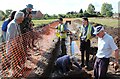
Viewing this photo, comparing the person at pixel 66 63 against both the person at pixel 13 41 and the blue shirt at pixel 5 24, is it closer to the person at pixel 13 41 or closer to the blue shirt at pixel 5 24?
the person at pixel 13 41

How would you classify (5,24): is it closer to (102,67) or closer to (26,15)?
(26,15)

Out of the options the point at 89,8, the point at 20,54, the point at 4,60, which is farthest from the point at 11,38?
the point at 89,8

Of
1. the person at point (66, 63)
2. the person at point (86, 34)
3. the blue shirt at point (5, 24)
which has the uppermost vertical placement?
the blue shirt at point (5, 24)

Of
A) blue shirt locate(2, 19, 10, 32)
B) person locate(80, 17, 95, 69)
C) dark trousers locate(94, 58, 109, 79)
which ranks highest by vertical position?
blue shirt locate(2, 19, 10, 32)

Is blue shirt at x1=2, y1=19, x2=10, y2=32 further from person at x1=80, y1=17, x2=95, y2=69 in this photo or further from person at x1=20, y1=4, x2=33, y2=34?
person at x1=80, y1=17, x2=95, y2=69

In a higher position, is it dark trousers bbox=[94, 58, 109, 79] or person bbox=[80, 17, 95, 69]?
person bbox=[80, 17, 95, 69]

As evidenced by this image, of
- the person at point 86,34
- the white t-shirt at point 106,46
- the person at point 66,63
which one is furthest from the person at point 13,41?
the person at point 86,34

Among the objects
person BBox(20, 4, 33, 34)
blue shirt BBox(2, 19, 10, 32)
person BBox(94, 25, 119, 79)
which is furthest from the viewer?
person BBox(20, 4, 33, 34)

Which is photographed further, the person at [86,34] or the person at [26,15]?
the person at [26,15]

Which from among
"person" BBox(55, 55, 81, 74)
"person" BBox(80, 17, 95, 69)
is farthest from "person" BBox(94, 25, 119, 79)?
"person" BBox(80, 17, 95, 69)

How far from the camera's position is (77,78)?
30.0 feet

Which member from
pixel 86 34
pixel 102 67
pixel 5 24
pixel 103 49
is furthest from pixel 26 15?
pixel 102 67

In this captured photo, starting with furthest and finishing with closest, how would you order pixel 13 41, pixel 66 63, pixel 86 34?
pixel 86 34, pixel 66 63, pixel 13 41

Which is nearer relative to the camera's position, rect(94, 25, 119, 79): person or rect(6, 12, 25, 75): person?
rect(94, 25, 119, 79): person
